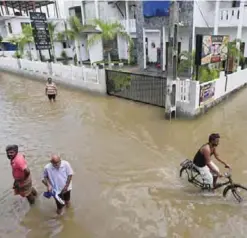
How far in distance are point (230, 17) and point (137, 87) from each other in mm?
8516

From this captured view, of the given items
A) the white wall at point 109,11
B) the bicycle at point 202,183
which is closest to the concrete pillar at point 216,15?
the white wall at point 109,11

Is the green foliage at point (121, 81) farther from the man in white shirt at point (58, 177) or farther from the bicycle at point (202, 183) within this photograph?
the man in white shirt at point (58, 177)

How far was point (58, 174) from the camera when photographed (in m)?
4.27

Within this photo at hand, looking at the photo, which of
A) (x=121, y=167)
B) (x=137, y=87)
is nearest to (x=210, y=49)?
(x=137, y=87)

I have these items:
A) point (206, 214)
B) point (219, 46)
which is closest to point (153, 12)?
point (219, 46)

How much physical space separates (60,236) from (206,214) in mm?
2647

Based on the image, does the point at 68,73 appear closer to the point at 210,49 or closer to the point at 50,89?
the point at 50,89

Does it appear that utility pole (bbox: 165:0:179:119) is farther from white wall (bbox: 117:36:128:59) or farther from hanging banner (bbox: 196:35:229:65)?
white wall (bbox: 117:36:128:59)

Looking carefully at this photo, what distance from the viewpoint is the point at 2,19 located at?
2903 cm

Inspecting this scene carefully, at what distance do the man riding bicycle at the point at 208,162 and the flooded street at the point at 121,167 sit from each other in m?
0.45

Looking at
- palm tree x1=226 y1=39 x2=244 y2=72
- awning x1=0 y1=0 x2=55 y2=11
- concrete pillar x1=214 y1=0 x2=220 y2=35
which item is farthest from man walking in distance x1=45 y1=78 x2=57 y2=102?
awning x1=0 y1=0 x2=55 y2=11

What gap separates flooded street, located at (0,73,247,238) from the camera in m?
4.50

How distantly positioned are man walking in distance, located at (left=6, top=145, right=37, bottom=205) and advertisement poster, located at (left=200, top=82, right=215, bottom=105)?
6894 mm

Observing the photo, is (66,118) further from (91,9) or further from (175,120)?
(91,9)
